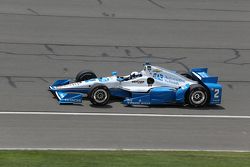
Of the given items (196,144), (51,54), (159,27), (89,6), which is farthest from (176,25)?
(196,144)

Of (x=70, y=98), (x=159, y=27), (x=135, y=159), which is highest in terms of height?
(x=159, y=27)

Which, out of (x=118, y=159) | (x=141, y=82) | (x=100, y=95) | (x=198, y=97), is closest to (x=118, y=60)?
(x=141, y=82)

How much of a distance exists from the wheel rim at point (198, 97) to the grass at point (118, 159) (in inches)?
155

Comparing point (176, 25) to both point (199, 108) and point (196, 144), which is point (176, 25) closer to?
point (199, 108)

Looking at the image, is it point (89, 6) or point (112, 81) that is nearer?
point (112, 81)

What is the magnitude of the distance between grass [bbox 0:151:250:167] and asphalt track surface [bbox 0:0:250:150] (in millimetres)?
982

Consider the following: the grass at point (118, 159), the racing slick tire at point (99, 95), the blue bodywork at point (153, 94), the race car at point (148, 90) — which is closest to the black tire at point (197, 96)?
the race car at point (148, 90)

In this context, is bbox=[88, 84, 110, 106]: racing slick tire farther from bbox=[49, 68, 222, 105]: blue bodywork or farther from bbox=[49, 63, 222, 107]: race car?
bbox=[49, 68, 222, 105]: blue bodywork

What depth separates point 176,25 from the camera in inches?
1002

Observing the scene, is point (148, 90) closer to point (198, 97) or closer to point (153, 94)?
point (153, 94)

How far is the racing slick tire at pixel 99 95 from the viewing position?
16109 mm

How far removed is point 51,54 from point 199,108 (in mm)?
6573

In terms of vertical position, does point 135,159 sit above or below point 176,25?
below

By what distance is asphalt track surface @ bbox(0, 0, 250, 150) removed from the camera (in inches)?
552
